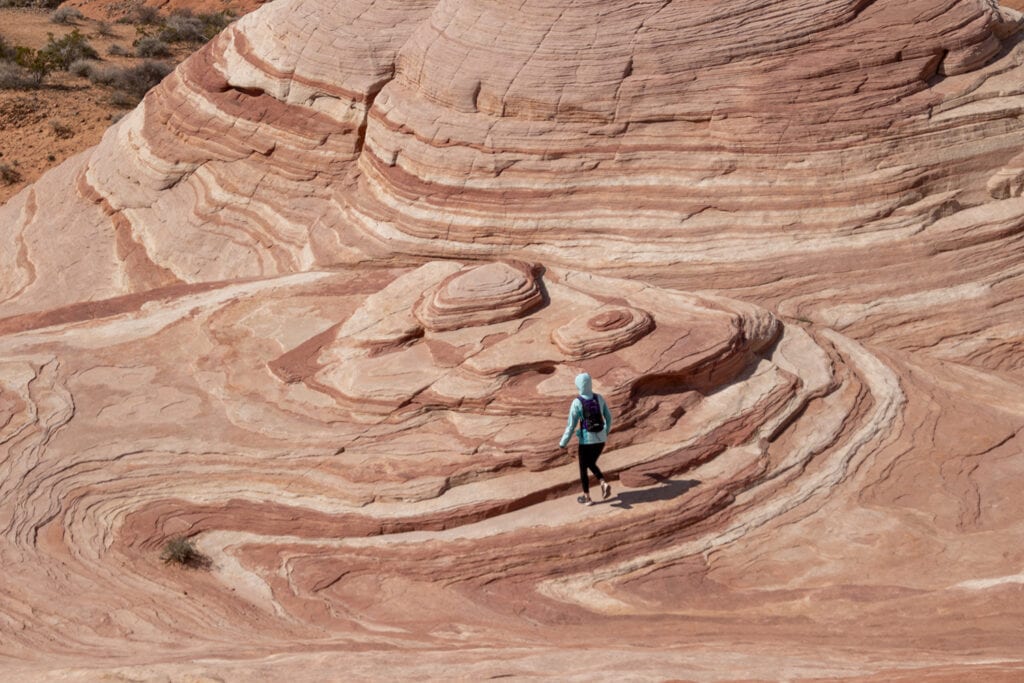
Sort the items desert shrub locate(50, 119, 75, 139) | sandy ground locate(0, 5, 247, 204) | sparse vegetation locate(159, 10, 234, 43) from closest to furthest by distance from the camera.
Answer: sandy ground locate(0, 5, 247, 204) < desert shrub locate(50, 119, 75, 139) < sparse vegetation locate(159, 10, 234, 43)

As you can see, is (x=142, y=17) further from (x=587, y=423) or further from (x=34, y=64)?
(x=587, y=423)

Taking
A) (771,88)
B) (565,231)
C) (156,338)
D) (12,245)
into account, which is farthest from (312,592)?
(12,245)

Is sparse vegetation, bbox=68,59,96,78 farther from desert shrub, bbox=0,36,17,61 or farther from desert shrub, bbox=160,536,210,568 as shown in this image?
desert shrub, bbox=160,536,210,568

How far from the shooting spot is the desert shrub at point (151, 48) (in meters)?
35.3

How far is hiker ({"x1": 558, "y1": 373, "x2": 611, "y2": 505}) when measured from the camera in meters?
9.66

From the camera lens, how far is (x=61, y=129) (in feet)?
94.9

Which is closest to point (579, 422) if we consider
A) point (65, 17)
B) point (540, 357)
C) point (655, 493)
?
point (655, 493)

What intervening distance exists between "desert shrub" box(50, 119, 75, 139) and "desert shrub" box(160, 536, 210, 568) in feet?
72.1

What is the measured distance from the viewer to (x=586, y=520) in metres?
9.80

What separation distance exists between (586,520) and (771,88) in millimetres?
7179

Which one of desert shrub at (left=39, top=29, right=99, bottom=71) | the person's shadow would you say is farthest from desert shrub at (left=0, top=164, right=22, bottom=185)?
the person's shadow

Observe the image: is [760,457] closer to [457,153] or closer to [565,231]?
[565,231]

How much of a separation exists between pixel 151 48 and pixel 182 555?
29252mm

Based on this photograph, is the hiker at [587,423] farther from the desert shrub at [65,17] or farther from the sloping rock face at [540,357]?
the desert shrub at [65,17]
